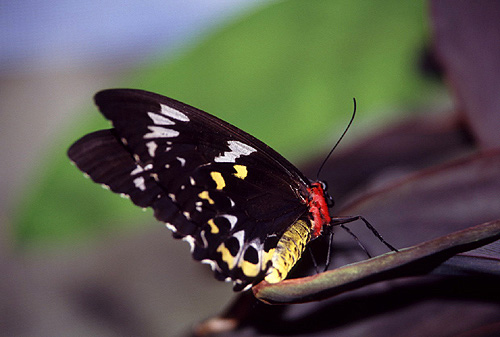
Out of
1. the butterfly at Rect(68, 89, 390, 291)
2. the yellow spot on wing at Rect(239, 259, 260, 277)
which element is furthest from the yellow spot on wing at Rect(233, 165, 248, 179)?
the yellow spot on wing at Rect(239, 259, 260, 277)

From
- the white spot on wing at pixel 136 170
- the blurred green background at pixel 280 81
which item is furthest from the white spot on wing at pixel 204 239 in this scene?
the blurred green background at pixel 280 81

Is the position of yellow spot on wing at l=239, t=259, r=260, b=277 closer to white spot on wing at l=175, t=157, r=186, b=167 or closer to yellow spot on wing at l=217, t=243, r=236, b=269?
yellow spot on wing at l=217, t=243, r=236, b=269

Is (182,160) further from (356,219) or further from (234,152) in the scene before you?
(356,219)

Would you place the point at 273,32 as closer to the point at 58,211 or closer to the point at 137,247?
the point at 58,211

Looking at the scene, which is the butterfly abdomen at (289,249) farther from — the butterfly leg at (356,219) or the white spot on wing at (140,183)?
the white spot on wing at (140,183)

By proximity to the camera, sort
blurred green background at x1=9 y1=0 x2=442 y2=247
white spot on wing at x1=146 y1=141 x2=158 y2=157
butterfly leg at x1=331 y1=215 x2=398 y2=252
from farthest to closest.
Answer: blurred green background at x1=9 y1=0 x2=442 y2=247 < white spot on wing at x1=146 y1=141 x2=158 y2=157 < butterfly leg at x1=331 y1=215 x2=398 y2=252

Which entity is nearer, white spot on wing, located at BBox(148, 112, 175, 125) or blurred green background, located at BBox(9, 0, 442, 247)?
white spot on wing, located at BBox(148, 112, 175, 125)

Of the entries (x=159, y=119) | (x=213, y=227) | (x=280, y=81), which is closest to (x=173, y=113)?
(x=159, y=119)

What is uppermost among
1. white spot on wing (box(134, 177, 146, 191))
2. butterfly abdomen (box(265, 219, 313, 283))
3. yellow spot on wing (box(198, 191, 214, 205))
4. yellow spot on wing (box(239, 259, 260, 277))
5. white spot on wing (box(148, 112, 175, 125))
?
white spot on wing (box(148, 112, 175, 125))
